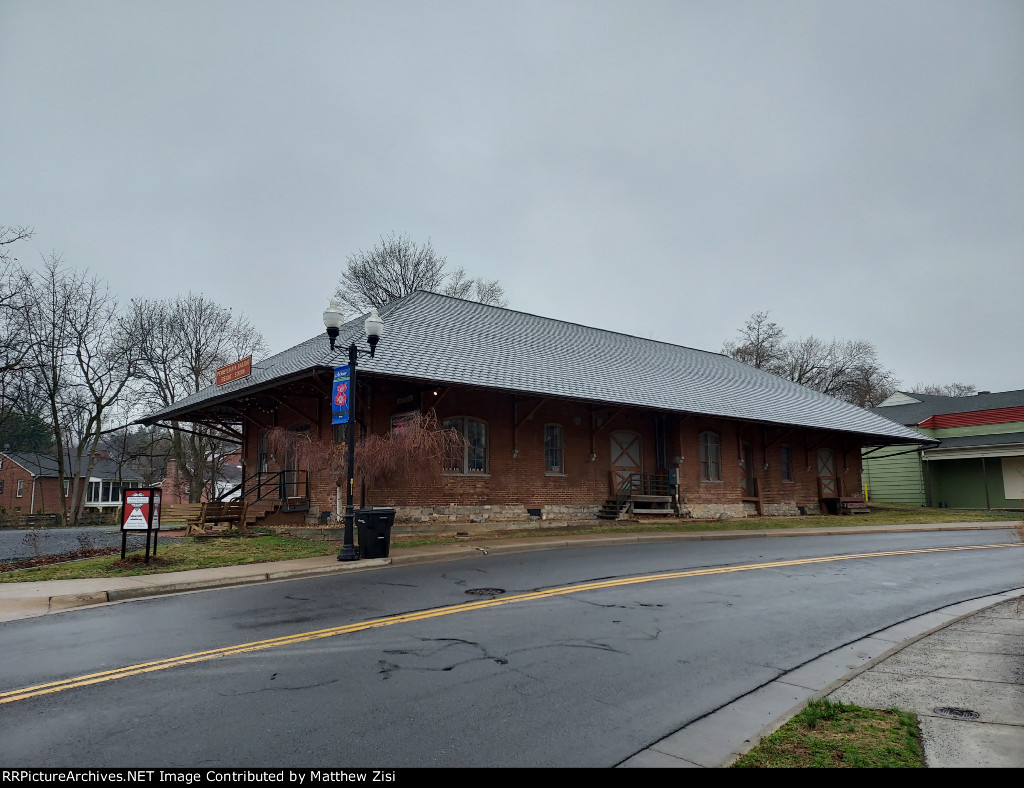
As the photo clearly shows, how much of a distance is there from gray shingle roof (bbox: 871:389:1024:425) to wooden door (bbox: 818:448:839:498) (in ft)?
34.9

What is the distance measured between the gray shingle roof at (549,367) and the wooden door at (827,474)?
2.04m

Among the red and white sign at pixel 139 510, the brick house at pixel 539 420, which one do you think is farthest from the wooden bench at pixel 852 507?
the red and white sign at pixel 139 510

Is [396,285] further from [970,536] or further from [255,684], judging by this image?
[255,684]

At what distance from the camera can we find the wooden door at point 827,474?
3212 cm

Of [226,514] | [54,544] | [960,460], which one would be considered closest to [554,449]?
[226,514]

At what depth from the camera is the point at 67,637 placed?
7852 mm

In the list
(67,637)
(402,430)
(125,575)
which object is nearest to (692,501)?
(402,430)

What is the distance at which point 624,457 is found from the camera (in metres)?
25.1

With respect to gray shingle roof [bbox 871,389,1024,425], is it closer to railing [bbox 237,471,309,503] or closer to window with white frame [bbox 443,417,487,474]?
window with white frame [bbox 443,417,487,474]

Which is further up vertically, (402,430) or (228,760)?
(402,430)

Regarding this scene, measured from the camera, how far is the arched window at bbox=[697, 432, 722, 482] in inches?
1059

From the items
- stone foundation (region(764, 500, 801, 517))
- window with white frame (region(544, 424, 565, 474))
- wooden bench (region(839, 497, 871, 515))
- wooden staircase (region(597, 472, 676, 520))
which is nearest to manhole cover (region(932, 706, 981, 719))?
window with white frame (region(544, 424, 565, 474))

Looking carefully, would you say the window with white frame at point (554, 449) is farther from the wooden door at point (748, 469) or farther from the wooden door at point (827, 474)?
the wooden door at point (827, 474)
